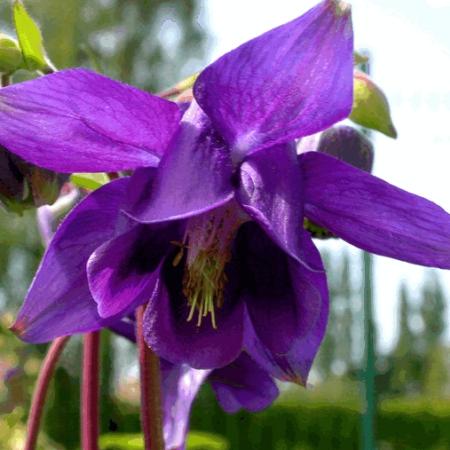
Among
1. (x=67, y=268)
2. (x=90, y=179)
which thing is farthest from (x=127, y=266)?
(x=90, y=179)

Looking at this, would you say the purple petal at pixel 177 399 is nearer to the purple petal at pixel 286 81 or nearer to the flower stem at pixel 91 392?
the flower stem at pixel 91 392

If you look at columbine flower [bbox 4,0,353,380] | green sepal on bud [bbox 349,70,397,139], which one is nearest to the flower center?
columbine flower [bbox 4,0,353,380]

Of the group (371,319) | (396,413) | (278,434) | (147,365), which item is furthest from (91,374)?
(396,413)

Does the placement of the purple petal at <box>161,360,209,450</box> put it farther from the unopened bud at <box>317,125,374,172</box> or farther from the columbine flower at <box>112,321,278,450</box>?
the unopened bud at <box>317,125,374,172</box>

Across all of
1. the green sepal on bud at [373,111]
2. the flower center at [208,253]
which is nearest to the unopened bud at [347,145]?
the green sepal on bud at [373,111]

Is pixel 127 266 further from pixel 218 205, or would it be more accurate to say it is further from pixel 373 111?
pixel 373 111
